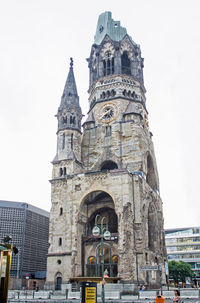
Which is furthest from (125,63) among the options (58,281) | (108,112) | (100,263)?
(58,281)

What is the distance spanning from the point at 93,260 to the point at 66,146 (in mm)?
16026

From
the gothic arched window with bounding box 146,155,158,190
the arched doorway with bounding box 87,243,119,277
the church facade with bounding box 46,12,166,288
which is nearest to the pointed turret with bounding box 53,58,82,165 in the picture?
the church facade with bounding box 46,12,166,288

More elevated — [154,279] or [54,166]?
[54,166]

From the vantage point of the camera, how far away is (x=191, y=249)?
87.5m

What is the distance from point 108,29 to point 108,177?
29.8 metres

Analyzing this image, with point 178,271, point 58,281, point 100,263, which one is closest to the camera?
point 58,281

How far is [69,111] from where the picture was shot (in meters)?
49.2

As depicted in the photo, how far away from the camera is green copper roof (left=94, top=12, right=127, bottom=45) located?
57.6 meters

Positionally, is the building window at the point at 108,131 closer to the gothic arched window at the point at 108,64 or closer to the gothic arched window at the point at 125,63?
the gothic arched window at the point at 108,64

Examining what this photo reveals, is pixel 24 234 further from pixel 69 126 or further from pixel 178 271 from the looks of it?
pixel 178 271

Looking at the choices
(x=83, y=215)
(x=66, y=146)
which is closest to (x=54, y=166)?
(x=66, y=146)

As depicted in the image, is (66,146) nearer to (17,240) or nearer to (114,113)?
(114,113)

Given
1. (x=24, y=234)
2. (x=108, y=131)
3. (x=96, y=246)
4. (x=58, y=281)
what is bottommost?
(x=58, y=281)

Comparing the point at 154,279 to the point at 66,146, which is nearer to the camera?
the point at 154,279
